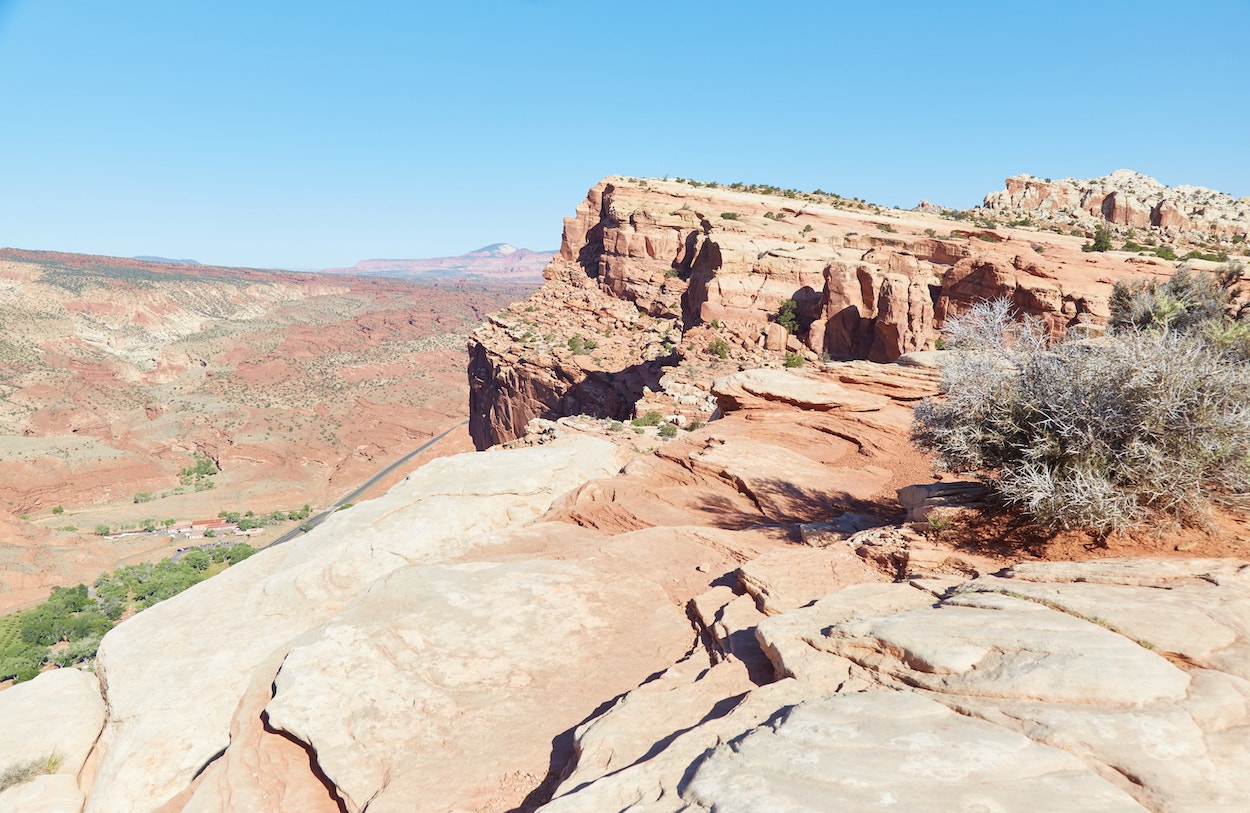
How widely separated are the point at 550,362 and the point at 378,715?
3161 centimetres

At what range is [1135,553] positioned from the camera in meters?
6.98

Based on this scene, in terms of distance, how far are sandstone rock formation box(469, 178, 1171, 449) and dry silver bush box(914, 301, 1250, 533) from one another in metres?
11.4

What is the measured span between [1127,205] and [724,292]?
1594 inches

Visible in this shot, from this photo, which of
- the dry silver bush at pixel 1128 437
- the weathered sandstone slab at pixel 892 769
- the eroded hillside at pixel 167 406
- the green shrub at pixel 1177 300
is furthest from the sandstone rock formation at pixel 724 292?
the eroded hillside at pixel 167 406

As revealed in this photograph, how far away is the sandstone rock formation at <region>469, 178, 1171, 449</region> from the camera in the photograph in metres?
24.3

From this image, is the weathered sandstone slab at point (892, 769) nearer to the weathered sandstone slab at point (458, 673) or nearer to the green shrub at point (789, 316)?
the weathered sandstone slab at point (458, 673)

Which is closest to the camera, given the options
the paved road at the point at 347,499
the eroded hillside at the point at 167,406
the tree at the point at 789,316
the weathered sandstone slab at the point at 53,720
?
the weathered sandstone slab at the point at 53,720

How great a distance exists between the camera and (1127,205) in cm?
4997

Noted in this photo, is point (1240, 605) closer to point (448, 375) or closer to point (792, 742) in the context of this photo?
point (792, 742)

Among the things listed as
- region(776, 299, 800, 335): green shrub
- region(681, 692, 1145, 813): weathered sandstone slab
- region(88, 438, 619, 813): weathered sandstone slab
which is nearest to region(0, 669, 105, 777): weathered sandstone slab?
region(88, 438, 619, 813): weathered sandstone slab

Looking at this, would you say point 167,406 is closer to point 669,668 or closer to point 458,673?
point 458,673

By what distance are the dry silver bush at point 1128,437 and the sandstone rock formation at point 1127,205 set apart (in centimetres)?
4526

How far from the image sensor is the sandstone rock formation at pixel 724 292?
2427 cm

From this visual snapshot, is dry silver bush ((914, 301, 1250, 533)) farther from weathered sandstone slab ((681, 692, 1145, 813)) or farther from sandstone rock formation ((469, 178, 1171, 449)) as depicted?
sandstone rock formation ((469, 178, 1171, 449))
